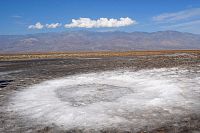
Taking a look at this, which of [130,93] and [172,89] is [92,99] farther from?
[172,89]

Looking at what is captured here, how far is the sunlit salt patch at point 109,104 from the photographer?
9.81m

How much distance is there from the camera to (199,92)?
13.9 m

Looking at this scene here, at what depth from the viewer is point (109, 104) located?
39.8ft

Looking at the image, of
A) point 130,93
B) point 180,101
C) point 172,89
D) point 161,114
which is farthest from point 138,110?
point 172,89

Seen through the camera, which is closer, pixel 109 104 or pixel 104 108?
pixel 104 108

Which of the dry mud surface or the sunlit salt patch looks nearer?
the dry mud surface

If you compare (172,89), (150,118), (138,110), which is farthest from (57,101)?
(172,89)

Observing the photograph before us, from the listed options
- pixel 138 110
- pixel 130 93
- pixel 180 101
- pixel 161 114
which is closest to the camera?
pixel 161 114

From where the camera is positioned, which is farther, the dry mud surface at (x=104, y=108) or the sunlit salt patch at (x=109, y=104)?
the sunlit salt patch at (x=109, y=104)

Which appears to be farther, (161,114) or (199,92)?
(199,92)

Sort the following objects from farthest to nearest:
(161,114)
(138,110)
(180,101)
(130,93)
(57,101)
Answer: (130,93) < (57,101) < (180,101) < (138,110) < (161,114)

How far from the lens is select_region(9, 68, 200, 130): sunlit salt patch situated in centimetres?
981

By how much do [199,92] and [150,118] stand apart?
4.97 metres

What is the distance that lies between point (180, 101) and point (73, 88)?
22.0 feet
